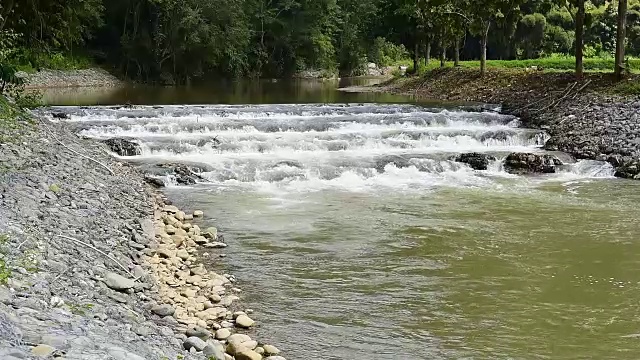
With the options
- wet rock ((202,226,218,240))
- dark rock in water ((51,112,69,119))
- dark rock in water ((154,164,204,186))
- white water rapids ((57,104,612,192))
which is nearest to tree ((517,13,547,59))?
white water rapids ((57,104,612,192))

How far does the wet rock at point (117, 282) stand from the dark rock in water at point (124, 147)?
11.0m

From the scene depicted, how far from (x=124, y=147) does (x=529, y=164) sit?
35.3 ft

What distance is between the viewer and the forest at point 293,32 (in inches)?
1709

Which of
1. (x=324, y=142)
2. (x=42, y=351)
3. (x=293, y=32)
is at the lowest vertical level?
(x=324, y=142)

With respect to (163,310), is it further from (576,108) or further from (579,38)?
(579,38)

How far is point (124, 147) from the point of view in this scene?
1803 centimetres

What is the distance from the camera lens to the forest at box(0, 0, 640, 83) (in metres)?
43.4

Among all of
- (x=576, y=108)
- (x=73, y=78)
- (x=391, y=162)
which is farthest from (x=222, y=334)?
(x=73, y=78)

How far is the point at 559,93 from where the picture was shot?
25.0 m

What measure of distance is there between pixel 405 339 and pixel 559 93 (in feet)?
65.7

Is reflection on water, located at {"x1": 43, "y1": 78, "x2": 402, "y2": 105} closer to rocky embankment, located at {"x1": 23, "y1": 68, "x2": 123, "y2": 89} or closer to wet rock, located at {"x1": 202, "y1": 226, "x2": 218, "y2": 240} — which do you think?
rocky embankment, located at {"x1": 23, "y1": 68, "x2": 123, "y2": 89}

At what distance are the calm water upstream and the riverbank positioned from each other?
37.7 inches

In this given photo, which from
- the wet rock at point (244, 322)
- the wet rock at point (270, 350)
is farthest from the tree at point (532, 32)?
the wet rock at point (270, 350)

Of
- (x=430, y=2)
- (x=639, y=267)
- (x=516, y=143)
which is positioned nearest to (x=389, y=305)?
(x=639, y=267)
